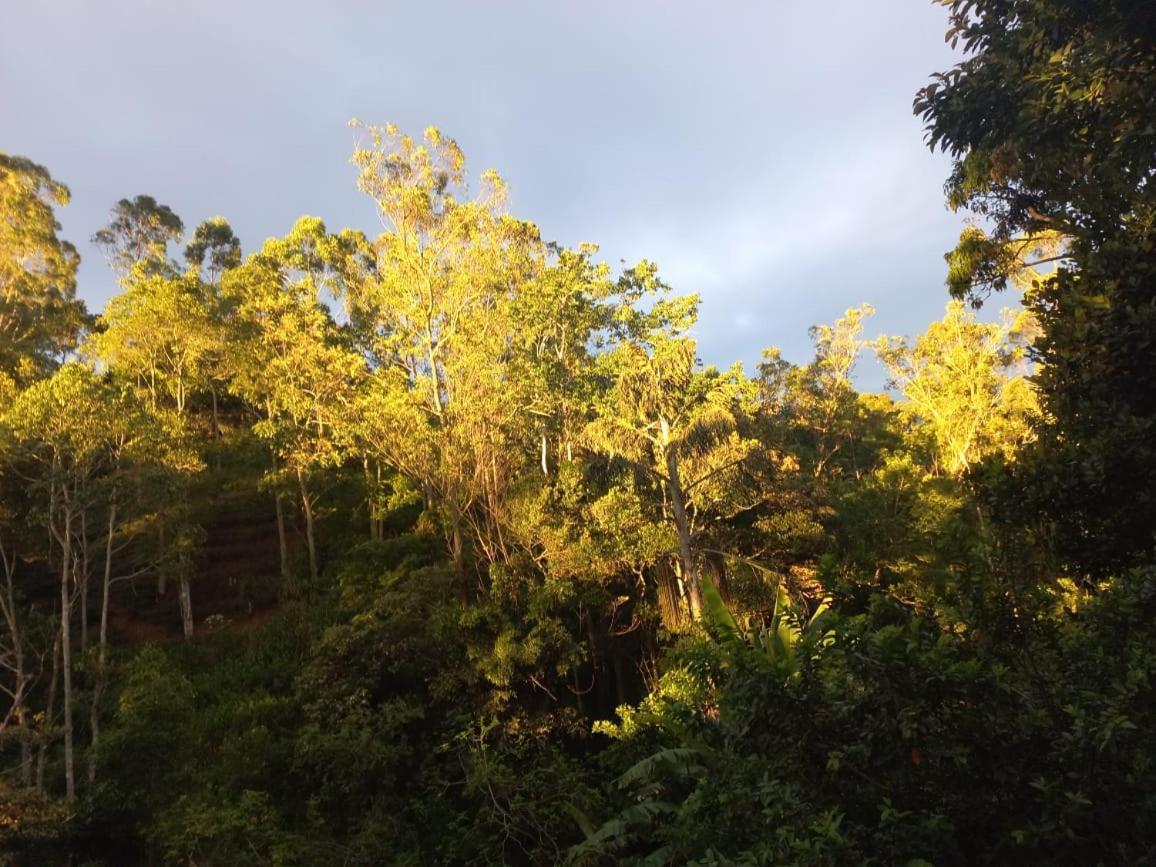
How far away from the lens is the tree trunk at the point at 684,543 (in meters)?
12.4

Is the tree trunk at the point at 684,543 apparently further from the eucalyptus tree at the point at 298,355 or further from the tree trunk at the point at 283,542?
the tree trunk at the point at 283,542

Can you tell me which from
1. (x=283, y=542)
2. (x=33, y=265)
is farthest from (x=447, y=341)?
(x=33, y=265)

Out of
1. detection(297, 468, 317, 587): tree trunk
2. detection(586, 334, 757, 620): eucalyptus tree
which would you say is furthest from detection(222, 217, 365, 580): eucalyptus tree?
detection(586, 334, 757, 620): eucalyptus tree

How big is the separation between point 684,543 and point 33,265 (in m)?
23.7

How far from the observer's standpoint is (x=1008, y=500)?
5.43 meters

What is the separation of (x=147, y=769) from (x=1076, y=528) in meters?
12.6

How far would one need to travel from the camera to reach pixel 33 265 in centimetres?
2234

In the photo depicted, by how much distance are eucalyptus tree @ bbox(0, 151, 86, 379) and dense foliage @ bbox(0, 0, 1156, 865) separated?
11 centimetres

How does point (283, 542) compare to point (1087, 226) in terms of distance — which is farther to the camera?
point (283, 542)

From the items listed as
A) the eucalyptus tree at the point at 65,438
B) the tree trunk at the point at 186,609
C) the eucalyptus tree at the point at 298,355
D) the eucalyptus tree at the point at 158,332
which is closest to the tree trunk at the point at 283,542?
the eucalyptus tree at the point at 298,355

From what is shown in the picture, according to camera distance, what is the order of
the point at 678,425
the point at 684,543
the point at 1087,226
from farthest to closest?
the point at 678,425, the point at 684,543, the point at 1087,226

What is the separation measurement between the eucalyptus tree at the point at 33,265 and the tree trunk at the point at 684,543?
64.3 feet

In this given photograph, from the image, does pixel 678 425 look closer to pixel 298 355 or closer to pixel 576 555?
pixel 576 555

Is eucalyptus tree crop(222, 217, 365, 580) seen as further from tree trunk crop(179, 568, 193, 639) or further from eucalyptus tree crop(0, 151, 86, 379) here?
eucalyptus tree crop(0, 151, 86, 379)
